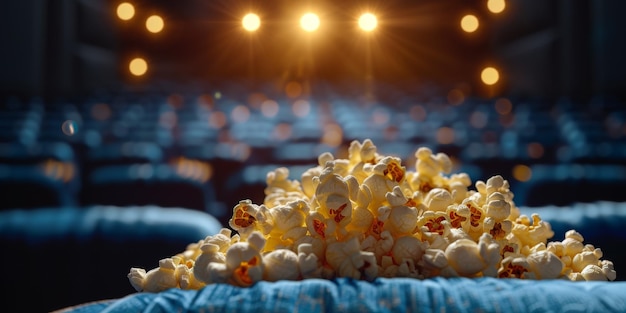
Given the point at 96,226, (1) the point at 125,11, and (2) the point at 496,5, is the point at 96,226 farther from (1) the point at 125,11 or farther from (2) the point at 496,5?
(1) the point at 125,11

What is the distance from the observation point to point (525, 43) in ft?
19.2

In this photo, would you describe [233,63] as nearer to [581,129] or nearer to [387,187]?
[581,129]

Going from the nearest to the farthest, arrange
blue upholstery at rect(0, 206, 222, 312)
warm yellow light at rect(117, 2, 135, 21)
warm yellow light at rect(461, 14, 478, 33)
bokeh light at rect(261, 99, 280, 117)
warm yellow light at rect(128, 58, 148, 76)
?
blue upholstery at rect(0, 206, 222, 312)
bokeh light at rect(261, 99, 280, 117)
warm yellow light at rect(117, 2, 135, 21)
warm yellow light at rect(128, 58, 148, 76)
warm yellow light at rect(461, 14, 478, 33)

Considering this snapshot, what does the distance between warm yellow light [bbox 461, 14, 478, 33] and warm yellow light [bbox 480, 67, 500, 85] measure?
1.76 feet

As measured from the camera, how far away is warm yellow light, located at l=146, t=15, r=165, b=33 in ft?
23.7

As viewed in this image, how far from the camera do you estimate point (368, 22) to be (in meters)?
7.77

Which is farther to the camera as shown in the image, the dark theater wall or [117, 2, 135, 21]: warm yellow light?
[117, 2, 135, 21]: warm yellow light

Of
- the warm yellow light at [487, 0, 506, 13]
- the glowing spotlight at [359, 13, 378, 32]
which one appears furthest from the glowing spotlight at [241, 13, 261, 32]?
the warm yellow light at [487, 0, 506, 13]

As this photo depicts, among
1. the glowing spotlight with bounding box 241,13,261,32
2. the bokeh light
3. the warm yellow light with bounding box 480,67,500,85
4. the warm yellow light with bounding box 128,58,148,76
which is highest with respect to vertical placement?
the glowing spotlight with bounding box 241,13,261,32

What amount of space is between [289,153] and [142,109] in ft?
6.43

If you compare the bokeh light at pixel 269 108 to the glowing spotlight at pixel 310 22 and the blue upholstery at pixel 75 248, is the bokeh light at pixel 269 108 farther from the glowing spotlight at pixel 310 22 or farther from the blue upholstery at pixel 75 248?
the blue upholstery at pixel 75 248

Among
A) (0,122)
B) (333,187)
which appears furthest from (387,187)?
(0,122)

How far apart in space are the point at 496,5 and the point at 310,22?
7.16 feet

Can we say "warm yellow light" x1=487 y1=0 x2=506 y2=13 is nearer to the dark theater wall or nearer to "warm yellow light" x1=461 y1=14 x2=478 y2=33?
the dark theater wall
